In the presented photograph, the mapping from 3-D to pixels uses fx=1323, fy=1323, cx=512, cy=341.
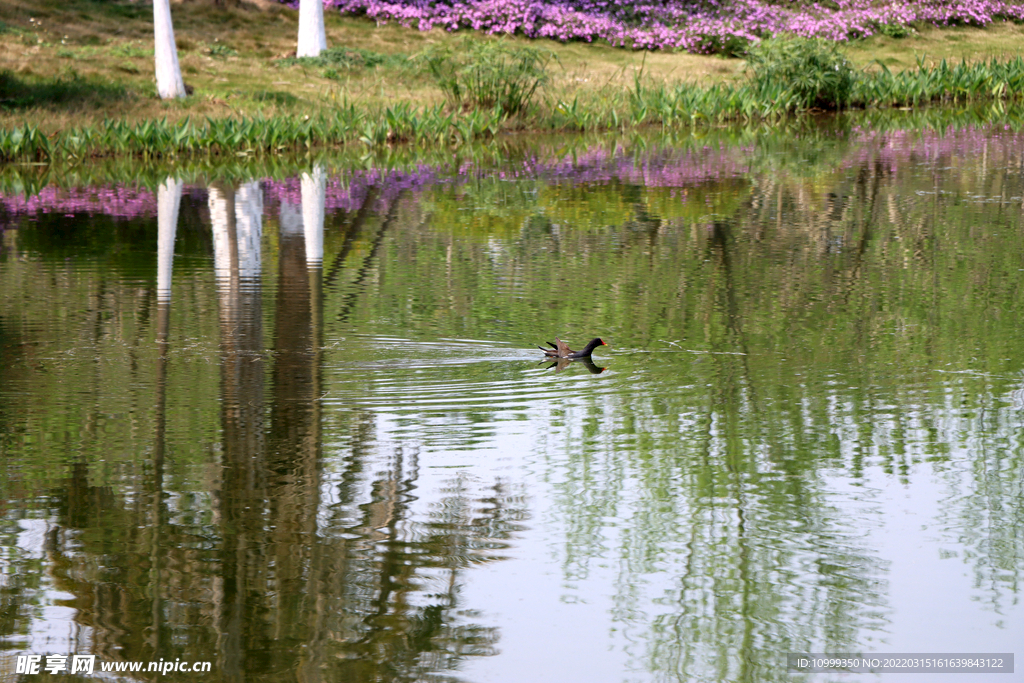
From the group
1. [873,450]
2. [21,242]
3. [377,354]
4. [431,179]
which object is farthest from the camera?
[431,179]

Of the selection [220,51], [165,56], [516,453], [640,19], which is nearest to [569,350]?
[516,453]

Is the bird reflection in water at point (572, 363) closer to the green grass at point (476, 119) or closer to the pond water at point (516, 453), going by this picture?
the pond water at point (516, 453)

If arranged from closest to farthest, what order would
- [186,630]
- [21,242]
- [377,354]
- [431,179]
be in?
[186,630] < [377,354] < [21,242] < [431,179]

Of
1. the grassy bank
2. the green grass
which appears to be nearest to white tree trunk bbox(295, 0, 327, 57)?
the grassy bank

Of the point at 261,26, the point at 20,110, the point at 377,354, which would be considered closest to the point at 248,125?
the point at 20,110

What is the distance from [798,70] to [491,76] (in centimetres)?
794

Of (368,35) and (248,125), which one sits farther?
(368,35)

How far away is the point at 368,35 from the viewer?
39.2 meters

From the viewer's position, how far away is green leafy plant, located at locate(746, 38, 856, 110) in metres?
30.7

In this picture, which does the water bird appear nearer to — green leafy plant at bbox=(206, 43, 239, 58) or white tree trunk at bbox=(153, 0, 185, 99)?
white tree trunk at bbox=(153, 0, 185, 99)

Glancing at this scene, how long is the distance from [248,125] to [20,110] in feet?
16.3

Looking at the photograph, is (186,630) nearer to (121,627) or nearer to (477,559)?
(121,627)

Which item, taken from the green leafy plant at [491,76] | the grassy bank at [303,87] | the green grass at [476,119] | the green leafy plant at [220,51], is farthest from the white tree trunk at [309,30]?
the green leafy plant at [491,76]

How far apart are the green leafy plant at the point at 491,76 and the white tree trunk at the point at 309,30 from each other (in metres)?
6.48
